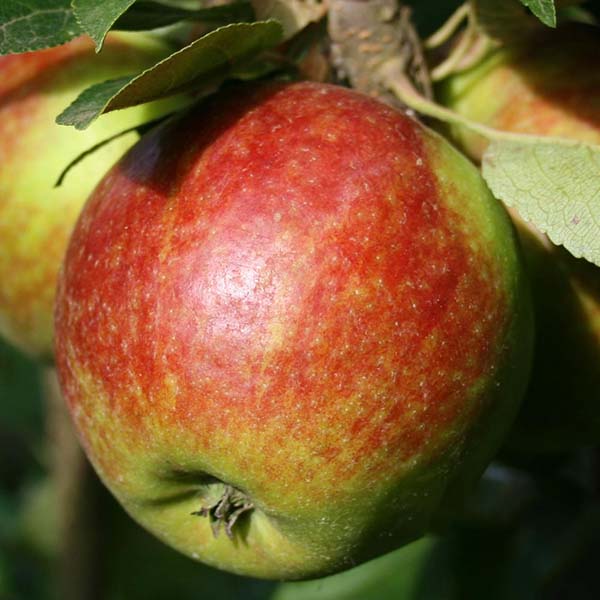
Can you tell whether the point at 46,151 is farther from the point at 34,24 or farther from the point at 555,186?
the point at 555,186

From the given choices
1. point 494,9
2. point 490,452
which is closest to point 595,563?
point 490,452

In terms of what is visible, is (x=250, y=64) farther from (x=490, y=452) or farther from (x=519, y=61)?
(x=490, y=452)

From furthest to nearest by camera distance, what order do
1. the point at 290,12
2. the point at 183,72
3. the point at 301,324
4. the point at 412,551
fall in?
the point at 412,551 → the point at 290,12 → the point at 183,72 → the point at 301,324

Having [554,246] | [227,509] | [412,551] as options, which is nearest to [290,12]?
[554,246]

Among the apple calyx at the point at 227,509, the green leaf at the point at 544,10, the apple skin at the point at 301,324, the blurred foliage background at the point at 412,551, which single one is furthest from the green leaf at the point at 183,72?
the blurred foliage background at the point at 412,551

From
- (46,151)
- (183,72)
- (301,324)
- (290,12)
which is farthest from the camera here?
(46,151)

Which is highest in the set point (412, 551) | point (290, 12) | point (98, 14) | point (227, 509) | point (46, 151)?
point (98, 14)
